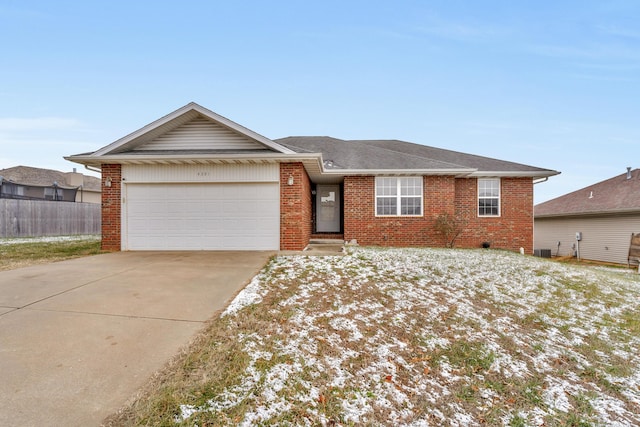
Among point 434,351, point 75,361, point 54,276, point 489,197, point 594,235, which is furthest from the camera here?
point 594,235

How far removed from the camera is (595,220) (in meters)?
15.7

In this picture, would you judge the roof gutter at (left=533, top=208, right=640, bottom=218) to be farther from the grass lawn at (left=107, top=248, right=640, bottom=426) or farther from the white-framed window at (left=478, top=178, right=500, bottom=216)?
the grass lawn at (left=107, top=248, right=640, bottom=426)

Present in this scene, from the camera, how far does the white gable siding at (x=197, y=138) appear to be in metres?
9.14

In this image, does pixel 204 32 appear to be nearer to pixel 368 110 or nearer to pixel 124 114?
pixel 124 114

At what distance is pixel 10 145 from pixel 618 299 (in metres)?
31.1

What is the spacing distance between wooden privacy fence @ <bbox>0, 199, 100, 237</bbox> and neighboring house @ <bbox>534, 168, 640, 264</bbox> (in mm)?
29991

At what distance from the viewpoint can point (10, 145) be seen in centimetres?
1984

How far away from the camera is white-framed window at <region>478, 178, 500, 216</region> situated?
40.0ft

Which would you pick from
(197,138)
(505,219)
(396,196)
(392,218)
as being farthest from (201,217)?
(505,219)

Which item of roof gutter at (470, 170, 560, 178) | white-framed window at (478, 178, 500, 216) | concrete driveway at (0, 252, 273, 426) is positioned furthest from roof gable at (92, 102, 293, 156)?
white-framed window at (478, 178, 500, 216)

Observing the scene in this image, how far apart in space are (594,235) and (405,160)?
485 inches

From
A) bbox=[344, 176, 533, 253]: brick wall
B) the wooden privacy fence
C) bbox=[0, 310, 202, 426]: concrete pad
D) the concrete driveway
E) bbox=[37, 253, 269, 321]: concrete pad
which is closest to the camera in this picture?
bbox=[0, 310, 202, 426]: concrete pad

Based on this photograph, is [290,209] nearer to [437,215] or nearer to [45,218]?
[437,215]

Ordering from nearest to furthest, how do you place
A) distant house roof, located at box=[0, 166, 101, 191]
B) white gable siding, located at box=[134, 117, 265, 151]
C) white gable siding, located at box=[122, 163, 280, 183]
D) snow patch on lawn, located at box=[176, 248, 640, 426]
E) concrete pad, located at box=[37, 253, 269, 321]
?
snow patch on lawn, located at box=[176, 248, 640, 426] < concrete pad, located at box=[37, 253, 269, 321] < white gable siding, located at box=[122, 163, 280, 183] < white gable siding, located at box=[134, 117, 265, 151] < distant house roof, located at box=[0, 166, 101, 191]
